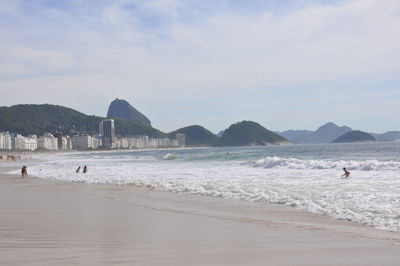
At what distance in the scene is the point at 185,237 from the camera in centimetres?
794

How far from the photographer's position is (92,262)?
5.98 meters

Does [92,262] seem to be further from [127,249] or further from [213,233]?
[213,233]

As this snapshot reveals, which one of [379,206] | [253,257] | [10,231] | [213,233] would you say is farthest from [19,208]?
[379,206]

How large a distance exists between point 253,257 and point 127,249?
6.40ft

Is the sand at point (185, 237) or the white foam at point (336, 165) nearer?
the sand at point (185, 237)

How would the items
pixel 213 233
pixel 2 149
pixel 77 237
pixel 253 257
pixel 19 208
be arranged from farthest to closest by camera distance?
pixel 2 149, pixel 19 208, pixel 213 233, pixel 77 237, pixel 253 257

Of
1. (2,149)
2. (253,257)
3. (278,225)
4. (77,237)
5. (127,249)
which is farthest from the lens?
(2,149)

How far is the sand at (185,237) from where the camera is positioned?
6258mm

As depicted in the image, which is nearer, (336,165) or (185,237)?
(185,237)

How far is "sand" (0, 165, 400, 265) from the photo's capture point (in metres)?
6.26

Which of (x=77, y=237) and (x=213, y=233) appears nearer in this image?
(x=77, y=237)

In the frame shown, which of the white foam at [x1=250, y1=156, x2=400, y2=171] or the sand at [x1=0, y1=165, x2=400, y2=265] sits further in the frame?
the white foam at [x1=250, y1=156, x2=400, y2=171]

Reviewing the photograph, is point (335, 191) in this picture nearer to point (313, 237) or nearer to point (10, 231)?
point (313, 237)

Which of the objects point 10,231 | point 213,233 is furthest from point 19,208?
point 213,233
